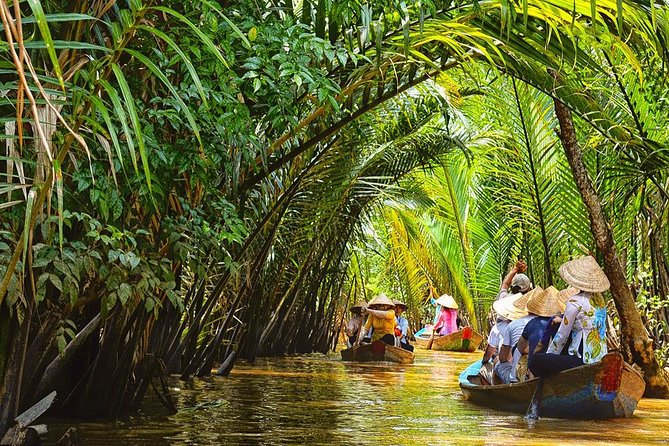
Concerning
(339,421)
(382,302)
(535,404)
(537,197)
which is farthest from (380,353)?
(339,421)

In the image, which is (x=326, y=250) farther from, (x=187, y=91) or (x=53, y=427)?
(x=187, y=91)

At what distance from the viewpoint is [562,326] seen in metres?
8.95

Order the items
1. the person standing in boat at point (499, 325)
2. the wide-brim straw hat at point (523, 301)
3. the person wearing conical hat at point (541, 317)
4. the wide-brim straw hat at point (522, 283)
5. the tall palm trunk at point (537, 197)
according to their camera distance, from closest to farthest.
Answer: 1. the person wearing conical hat at point (541, 317)
2. the wide-brim straw hat at point (523, 301)
3. the person standing in boat at point (499, 325)
4. the wide-brim straw hat at point (522, 283)
5. the tall palm trunk at point (537, 197)

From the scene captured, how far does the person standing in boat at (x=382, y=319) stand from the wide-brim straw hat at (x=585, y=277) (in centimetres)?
1063

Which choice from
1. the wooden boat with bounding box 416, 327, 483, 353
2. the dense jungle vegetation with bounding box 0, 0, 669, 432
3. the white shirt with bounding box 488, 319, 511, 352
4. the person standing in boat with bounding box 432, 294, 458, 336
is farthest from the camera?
the person standing in boat with bounding box 432, 294, 458, 336

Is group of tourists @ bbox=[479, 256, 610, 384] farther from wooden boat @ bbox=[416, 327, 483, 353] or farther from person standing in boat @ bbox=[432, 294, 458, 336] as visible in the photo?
person standing in boat @ bbox=[432, 294, 458, 336]

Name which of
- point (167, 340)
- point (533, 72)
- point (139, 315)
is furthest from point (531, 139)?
point (139, 315)

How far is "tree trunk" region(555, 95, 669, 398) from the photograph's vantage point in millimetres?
10781

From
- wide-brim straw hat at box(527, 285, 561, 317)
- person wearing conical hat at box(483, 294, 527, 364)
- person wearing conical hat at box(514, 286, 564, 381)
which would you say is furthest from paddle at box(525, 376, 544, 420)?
person wearing conical hat at box(483, 294, 527, 364)

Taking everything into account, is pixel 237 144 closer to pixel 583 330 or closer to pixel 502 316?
pixel 583 330

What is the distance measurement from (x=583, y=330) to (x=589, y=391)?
1.73 ft

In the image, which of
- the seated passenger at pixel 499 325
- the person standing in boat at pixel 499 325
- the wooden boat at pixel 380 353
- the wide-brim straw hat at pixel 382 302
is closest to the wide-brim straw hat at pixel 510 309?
the seated passenger at pixel 499 325

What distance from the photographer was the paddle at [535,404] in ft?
29.8

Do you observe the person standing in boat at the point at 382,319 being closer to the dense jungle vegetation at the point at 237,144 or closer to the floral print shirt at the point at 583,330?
the dense jungle vegetation at the point at 237,144
